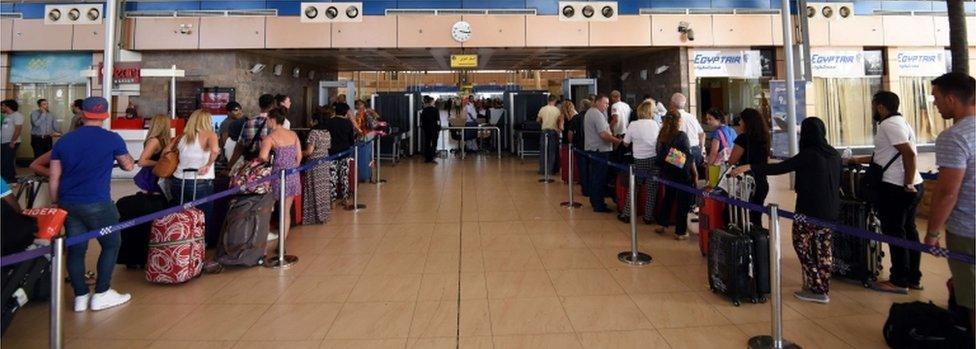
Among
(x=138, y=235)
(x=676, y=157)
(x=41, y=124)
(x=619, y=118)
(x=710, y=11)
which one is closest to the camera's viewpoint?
(x=138, y=235)

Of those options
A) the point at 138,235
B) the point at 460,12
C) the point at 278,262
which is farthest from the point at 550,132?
the point at 138,235

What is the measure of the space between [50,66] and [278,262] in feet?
36.8

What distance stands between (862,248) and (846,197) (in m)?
0.44

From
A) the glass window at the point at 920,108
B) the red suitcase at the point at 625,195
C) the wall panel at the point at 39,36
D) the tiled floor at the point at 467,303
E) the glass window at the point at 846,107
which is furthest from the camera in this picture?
the glass window at the point at 920,108

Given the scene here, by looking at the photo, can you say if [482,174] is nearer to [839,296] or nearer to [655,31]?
[655,31]

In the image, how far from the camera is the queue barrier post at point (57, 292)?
6.98ft

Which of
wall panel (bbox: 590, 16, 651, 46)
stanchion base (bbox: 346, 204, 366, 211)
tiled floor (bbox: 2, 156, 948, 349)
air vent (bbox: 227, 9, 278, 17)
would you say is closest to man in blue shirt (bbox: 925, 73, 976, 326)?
tiled floor (bbox: 2, 156, 948, 349)

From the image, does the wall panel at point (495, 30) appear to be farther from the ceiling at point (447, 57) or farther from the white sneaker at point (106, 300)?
the white sneaker at point (106, 300)

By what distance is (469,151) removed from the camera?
16.1 m

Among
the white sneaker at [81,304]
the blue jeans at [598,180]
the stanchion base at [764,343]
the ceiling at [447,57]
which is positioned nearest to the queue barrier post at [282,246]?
the white sneaker at [81,304]

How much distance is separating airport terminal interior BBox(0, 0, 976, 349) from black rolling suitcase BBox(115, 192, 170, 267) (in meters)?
0.14

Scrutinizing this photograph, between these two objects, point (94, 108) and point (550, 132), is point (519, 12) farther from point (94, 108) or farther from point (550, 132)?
point (94, 108)

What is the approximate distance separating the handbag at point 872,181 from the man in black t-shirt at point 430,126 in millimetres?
9652

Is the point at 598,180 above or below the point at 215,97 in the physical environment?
below
